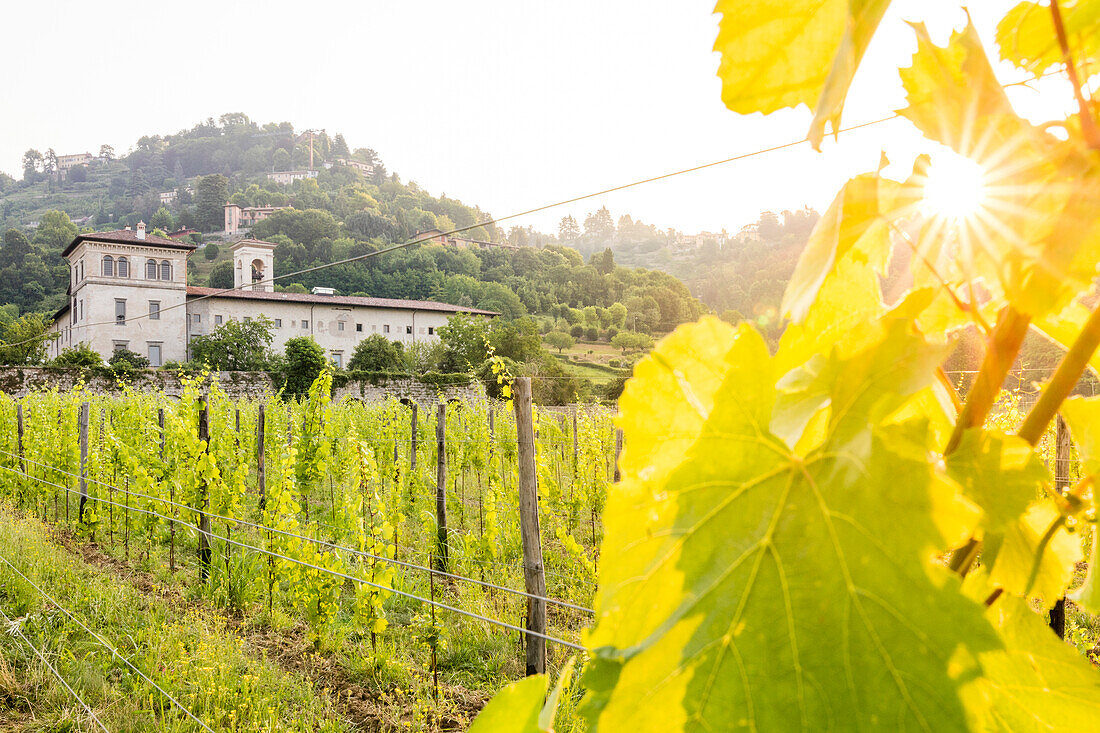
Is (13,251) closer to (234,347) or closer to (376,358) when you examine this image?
(234,347)

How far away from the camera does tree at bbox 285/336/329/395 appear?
2289 centimetres

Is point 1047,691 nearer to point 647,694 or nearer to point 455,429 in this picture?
point 647,694

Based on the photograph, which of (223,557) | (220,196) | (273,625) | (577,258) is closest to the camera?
(273,625)

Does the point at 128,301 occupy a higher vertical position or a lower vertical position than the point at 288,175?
lower

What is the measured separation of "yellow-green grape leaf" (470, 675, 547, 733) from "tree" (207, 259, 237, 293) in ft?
142

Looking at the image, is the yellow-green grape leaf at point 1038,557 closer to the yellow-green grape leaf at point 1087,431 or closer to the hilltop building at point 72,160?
the yellow-green grape leaf at point 1087,431

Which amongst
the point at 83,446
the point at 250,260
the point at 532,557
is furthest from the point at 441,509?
the point at 250,260

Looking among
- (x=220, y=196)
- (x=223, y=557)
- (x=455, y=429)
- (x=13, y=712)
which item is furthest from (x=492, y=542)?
(x=220, y=196)

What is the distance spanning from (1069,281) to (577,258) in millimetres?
45846

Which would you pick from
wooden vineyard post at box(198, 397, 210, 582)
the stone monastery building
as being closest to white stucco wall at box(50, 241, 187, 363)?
the stone monastery building

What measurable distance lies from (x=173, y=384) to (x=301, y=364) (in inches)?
167

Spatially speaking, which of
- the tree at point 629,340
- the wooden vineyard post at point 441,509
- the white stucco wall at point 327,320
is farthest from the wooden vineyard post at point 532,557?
the white stucco wall at point 327,320

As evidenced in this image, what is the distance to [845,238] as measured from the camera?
16 cm

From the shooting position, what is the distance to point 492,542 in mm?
4746
